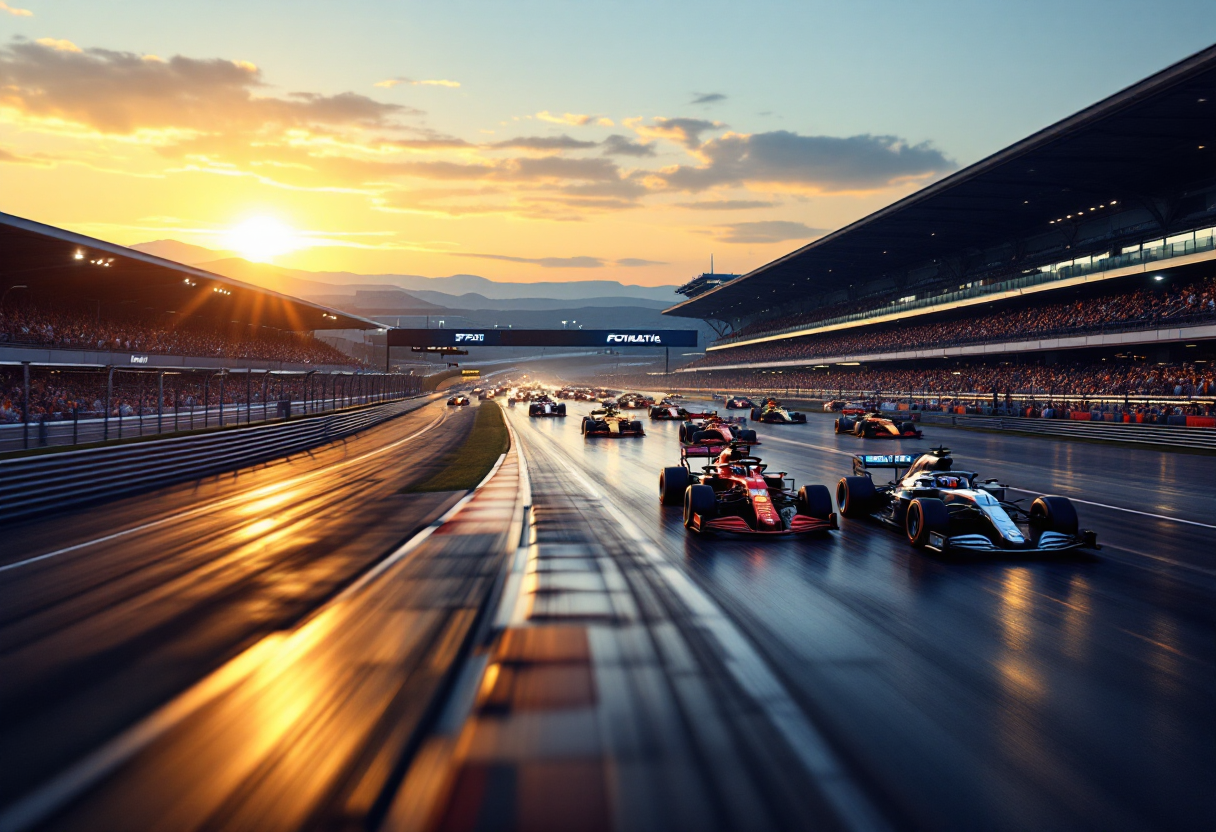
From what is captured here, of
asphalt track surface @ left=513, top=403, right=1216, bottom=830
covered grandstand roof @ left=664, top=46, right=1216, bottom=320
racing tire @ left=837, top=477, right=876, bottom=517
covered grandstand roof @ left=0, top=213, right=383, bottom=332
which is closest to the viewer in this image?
asphalt track surface @ left=513, top=403, right=1216, bottom=830

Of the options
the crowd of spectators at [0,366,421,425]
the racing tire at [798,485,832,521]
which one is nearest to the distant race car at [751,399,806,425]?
the crowd of spectators at [0,366,421,425]

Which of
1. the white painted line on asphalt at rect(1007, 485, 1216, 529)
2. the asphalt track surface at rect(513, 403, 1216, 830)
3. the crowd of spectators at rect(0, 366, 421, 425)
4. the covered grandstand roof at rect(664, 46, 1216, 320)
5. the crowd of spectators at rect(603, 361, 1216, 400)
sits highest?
the covered grandstand roof at rect(664, 46, 1216, 320)

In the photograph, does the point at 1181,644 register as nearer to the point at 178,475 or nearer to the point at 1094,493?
the point at 1094,493

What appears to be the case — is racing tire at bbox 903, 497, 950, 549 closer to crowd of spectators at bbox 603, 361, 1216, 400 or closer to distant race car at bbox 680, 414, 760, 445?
distant race car at bbox 680, 414, 760, 445

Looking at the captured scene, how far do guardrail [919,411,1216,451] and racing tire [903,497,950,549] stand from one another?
20902mm

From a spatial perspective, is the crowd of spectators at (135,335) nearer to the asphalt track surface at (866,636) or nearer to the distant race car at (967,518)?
the asphalt track surface at (866,636)

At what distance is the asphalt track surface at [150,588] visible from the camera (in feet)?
17.1

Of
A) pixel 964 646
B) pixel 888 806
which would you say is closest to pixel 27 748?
pixel 888 806

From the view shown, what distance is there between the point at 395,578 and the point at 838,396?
5622 cm

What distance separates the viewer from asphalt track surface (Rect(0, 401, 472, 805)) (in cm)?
521

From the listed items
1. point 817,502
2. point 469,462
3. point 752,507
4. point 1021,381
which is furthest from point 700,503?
point 1021,381

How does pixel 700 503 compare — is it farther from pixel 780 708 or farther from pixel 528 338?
pixel 528 338

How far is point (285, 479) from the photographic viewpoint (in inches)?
739

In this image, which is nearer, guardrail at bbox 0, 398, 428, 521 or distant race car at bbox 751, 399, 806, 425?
guardrail at bbox 0, 398, 428, 521
